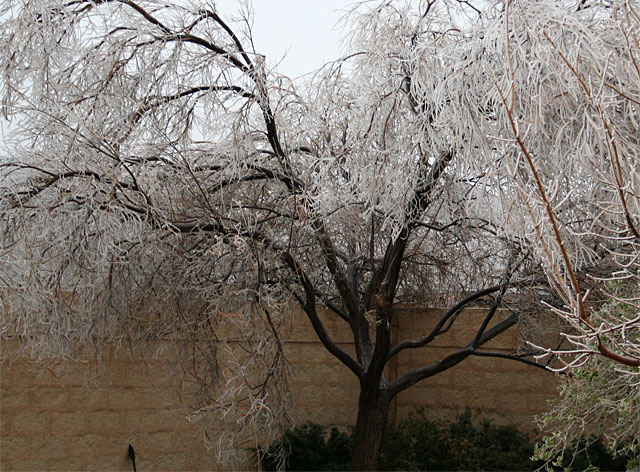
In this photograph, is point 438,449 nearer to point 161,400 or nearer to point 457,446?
point 457,446

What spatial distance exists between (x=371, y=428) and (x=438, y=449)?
97 cm

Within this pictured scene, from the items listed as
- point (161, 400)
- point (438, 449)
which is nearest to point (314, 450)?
point (438, 449)

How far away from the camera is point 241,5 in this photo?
211 inches

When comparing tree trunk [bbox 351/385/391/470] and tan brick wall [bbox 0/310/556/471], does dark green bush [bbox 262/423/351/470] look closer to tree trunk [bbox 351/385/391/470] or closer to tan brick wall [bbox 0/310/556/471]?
tan brick wall [bbox 0/310/556/471]

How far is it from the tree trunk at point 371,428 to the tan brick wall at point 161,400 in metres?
1.08

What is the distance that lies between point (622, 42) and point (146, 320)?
4136 millimetres

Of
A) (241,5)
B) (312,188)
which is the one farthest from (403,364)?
(241,5)

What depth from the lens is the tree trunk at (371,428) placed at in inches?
262

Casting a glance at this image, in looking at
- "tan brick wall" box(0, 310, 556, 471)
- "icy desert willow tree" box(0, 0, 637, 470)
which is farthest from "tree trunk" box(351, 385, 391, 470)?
"tan brick wall" box(0, 310, 556, 471)

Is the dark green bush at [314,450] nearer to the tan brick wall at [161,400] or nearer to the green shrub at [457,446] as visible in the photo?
the tan brick wall at [161,400]

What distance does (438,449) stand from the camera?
723 centimetres

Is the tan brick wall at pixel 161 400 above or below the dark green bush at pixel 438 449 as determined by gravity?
above

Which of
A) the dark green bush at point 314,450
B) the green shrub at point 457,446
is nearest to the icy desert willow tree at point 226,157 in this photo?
the dark green bush at point 314,450

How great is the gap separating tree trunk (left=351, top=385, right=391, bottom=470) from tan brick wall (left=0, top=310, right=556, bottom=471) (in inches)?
42.6
